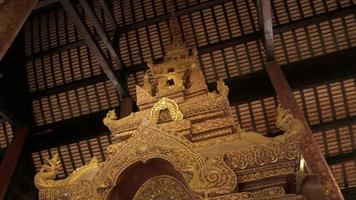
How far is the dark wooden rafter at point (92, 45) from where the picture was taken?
19.1 feet

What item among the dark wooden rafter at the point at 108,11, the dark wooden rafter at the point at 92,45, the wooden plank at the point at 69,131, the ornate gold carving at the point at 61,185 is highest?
the dark wooden rafter at the point at 108,11

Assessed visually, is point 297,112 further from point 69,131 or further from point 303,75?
point 69,131

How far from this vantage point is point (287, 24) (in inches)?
268

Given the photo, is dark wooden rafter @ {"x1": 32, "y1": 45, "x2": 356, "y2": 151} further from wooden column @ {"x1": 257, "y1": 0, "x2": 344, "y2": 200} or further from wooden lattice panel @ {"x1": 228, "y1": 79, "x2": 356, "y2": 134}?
wooden column @ {"x1": 257, "y1": 0, "x2": 344, "y2": 200}

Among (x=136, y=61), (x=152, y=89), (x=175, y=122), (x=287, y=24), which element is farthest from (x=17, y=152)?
(x=287, y=24)

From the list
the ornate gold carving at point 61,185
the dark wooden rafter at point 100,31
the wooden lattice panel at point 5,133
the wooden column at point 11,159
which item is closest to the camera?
the ornate gold carving at point 61,185

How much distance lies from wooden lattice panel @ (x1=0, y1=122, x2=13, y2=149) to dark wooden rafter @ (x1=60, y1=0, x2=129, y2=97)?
8.65 ft

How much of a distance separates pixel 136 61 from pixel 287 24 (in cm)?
274

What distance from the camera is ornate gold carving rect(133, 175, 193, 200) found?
3.15 metres

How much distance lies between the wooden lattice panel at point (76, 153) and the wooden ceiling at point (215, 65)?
0.02m

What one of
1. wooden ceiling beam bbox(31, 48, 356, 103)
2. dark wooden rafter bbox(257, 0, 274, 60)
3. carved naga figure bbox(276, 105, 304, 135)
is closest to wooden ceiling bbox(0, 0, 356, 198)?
wooden ceiling beam bbox(31, 48, 356, 103)

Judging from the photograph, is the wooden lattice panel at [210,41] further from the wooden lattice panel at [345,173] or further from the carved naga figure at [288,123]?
the carved naga figure at [288,123]

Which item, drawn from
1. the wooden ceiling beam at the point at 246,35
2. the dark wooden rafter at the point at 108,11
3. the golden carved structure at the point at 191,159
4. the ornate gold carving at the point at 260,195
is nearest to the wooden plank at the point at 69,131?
the wooden ceiling beam at the point at 246,35

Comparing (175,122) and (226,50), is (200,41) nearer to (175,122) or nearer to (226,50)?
(226,50)
